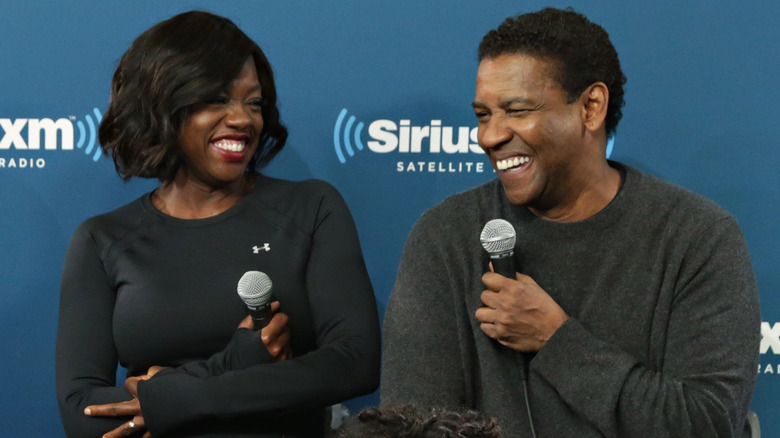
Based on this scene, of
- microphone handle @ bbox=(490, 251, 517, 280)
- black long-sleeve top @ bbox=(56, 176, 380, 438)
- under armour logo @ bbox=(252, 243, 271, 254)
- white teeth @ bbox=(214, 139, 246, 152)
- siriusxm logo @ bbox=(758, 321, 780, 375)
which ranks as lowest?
siriusxm logo @ bbox=(758, 321, 780, 375)

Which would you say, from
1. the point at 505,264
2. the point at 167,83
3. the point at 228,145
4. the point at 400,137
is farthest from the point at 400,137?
the point at 505,264

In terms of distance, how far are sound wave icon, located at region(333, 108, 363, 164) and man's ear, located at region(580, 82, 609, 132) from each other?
93cm

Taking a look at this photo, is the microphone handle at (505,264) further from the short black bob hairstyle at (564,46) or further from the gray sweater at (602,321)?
the short black bob hairstyle at (564,46)

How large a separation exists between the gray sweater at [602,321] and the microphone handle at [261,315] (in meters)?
0.26

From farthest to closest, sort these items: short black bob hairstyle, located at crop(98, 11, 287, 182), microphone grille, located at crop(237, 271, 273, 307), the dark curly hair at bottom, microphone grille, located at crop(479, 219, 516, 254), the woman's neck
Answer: the woman's neck < short black bob hairstyle, located at crop(98, 11, 287, 182) < microphone grille, located at crop(237, 271, 273, 307) < microphone grille, located at crop(479, 219, 516, 254) < the dark curly hair at bottom

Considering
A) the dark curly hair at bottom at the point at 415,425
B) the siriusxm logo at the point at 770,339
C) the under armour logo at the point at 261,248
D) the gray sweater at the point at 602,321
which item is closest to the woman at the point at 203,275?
the under armour logo at the point at 261,248

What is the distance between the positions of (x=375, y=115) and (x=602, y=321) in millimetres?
1133

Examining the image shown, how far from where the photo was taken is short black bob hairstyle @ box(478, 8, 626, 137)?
2.03 m

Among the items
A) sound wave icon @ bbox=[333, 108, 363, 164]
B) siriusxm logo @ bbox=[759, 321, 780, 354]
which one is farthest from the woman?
siriusxm logo @ bbox=[759, 321, 780, 354]

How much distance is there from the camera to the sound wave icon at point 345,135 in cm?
284

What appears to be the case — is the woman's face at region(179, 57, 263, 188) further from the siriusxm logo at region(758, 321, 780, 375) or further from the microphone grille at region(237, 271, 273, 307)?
the siriusxm logo at region(758, 321, 780, 375)

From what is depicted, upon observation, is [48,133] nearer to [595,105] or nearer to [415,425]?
→ [595,105]

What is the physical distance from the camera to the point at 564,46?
6.68 feet

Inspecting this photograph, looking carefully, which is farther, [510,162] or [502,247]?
[510,162]
